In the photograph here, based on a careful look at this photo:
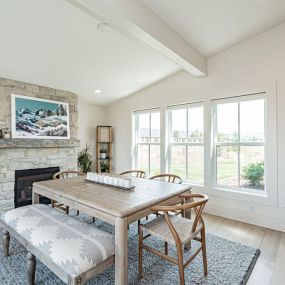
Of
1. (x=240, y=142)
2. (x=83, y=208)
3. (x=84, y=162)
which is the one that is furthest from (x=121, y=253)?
(x=84, y=162)

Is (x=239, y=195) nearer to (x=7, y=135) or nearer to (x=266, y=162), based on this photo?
(x=266, y=162)

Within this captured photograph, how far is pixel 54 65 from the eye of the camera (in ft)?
10.3

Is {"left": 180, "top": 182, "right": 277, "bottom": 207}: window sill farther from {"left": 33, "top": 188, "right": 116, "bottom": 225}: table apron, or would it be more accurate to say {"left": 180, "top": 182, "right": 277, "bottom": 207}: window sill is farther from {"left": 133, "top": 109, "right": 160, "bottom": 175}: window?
{"left": 33, "top": 188, "right": 116, "bottom": 225}: table apron

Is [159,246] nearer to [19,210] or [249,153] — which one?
[19,210]

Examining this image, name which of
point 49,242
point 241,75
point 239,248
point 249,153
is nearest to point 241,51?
point 241,75

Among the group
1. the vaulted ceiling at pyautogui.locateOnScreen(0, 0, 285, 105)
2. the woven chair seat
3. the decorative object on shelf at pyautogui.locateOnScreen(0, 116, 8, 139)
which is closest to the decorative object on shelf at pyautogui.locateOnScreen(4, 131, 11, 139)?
the decorative object on shelf at pyautogui.locateOnScreen(0, 116, 8, 139)

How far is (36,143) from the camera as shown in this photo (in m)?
3.58

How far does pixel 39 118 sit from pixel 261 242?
3.95m

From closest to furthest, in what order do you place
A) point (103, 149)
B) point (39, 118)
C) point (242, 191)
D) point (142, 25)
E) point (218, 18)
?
point (142, 25) < point (218, 18) < point (242, 191) < point (39, 118) < point (103, 149)

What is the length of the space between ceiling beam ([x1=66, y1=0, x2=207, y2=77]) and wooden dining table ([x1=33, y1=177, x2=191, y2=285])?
1711 mm

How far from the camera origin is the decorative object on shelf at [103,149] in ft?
16.5

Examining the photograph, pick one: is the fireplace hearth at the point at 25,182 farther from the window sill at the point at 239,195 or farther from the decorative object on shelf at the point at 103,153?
the window sill at the point at 239,195

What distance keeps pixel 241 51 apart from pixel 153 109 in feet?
6.51

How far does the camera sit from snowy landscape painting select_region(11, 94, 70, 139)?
11.2 feet
